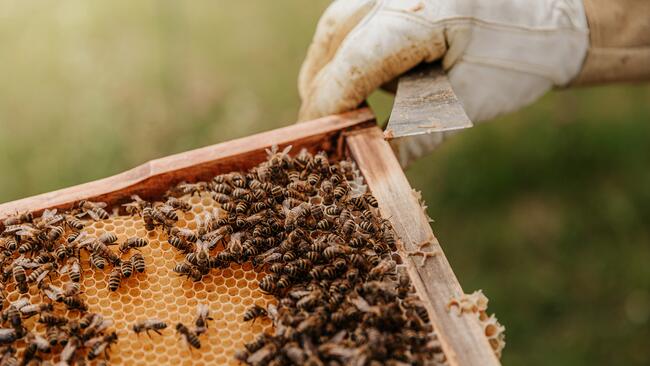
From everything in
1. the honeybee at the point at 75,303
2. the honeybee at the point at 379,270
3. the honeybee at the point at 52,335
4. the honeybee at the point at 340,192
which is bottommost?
the honeybee at the point at 379,270

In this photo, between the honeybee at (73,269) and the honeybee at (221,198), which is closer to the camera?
the honeybee at (73,269)

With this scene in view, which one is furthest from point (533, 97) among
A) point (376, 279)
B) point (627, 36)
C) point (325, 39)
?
point (376, 279)

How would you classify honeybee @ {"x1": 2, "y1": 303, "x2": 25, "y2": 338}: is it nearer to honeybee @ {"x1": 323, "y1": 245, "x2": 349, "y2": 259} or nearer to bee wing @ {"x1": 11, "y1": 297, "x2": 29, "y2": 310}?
bee wing @ {"x1": 11, "y1": 297, "x2": 29, "y2": 310}

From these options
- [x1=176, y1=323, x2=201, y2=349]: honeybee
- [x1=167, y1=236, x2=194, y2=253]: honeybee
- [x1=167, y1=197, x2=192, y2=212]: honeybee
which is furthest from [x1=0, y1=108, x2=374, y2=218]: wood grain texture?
[x1=176, y1=323, x2=201, y2=349]: honeybee

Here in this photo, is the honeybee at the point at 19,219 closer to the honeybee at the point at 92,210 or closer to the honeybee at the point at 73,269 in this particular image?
the honeybee at the point at 92,210

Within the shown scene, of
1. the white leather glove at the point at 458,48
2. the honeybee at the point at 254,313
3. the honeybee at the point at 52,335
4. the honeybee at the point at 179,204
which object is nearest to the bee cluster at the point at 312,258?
the honeybee at the point at 254,313

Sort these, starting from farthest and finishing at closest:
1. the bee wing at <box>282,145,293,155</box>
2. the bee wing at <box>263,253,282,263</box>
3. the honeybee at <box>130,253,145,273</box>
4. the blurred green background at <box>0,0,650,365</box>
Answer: the blurred green background at <box>0,0,650,365</box>
the bee wing at <box>282,145,293,155</box>
the honeybee at <box>130,253,145,273</box>
the bee wing at <box>263,253,282,263</box>
